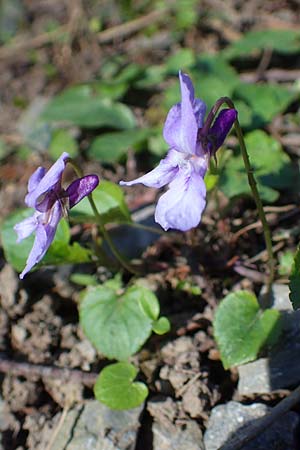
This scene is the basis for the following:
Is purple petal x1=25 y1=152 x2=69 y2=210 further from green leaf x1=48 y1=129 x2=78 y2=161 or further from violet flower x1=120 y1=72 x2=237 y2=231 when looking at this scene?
green leaf x1=48 y1=129 x2=78 y2=161

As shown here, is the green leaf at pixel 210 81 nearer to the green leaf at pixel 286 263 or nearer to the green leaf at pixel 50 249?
the green leaf at pixel 286 263

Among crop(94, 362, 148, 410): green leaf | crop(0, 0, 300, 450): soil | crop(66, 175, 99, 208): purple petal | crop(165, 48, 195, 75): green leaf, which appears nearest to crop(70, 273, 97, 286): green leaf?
crop(0, 0, 300, 450): soil

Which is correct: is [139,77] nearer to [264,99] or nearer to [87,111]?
[87,111]

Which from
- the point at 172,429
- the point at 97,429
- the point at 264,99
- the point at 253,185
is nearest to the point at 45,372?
the point at 97,429

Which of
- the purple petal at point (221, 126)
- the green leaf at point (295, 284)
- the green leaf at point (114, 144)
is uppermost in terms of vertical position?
the purple petal at point (221, 126)

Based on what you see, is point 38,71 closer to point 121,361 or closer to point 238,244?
point 238,244

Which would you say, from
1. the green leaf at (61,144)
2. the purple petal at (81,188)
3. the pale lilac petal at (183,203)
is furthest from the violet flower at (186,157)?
the green leaf at (61,144)

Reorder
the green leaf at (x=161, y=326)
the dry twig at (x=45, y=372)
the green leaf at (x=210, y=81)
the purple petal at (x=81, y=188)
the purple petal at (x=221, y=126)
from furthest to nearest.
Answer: the green leaf at (x=210, y=81)
the dry twig at (x=45, y=372)
the green leaf at (x=161, y=326)
the purple petal at (x=81, y=188)
the purple petal at (x=221, y=126)
